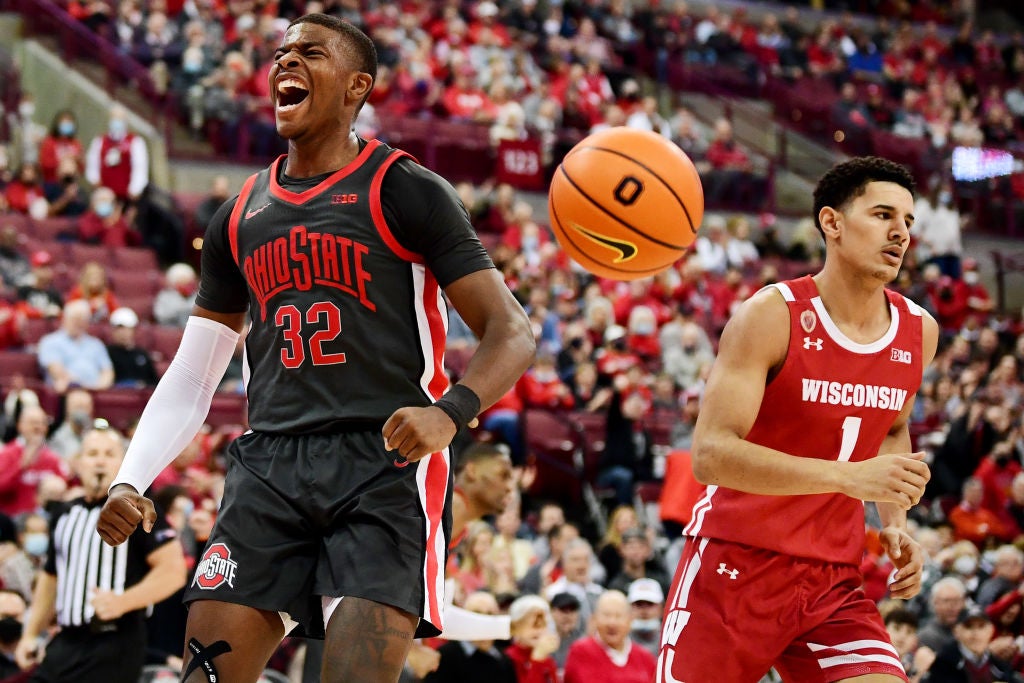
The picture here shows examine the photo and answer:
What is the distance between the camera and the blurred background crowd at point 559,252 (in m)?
9.92

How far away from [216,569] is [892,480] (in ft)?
6.25

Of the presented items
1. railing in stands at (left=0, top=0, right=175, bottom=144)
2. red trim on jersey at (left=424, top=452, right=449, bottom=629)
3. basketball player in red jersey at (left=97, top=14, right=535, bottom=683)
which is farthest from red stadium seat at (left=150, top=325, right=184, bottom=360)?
red trim on jersey at (left=424, top=452, right=449, bottom=629)

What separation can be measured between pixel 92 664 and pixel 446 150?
1149 cm

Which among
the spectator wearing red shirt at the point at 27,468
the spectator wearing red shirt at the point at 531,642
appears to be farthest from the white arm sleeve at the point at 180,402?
the spectator wearing red shirt at the point at 27,468

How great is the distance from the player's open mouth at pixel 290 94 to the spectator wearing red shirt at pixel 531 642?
459 centimetres

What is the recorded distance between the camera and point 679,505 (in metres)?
11.5

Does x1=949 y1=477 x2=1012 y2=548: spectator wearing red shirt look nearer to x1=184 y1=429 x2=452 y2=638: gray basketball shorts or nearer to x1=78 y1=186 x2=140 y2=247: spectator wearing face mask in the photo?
x1=78 y1=186 x2=140 y2=247: spectator wearing face mask

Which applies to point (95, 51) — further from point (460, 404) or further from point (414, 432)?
point (414, 432)

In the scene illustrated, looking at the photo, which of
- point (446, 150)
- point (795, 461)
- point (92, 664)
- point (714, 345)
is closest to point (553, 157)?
point (446, 150)

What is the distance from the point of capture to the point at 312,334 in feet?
12.6

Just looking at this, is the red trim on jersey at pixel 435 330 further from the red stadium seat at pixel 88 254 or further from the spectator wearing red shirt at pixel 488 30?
the spectator wearing red shirt at pixel 488 30

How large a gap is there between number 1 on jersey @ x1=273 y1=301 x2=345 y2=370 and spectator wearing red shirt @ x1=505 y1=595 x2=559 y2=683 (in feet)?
14.5

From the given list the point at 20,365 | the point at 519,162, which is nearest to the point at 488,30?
the point at 519,162

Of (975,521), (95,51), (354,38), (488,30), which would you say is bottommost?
(975,521)
